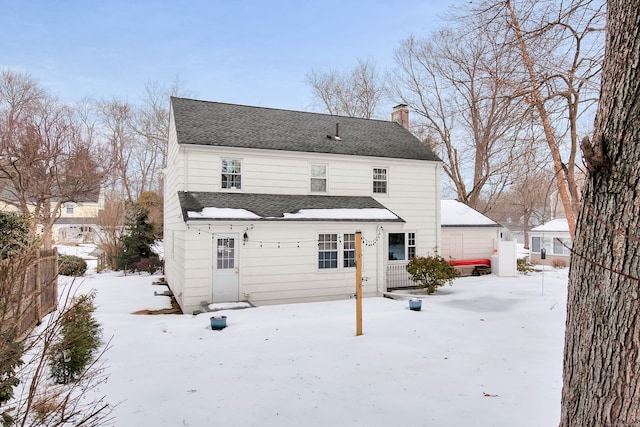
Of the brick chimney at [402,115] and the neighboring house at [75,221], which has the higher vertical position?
the brick chimney at [402,115]

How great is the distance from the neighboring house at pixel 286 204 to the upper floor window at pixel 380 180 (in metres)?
0.04

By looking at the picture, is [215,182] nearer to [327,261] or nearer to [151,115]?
[327,261]

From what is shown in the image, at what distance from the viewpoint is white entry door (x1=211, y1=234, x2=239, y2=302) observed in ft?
39.6

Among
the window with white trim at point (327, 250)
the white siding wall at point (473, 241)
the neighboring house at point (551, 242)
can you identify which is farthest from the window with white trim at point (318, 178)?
the neighboring house at point (551, 242)

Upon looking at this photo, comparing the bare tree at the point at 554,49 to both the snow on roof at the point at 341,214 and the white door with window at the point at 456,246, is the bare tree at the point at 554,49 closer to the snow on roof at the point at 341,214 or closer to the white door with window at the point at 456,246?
the snow on roof at the point at 341,214

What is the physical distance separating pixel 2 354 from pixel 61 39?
75.9 feet

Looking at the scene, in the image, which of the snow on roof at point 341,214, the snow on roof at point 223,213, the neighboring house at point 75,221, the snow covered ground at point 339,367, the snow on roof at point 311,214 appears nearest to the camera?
the snow covered ground at point 339,367

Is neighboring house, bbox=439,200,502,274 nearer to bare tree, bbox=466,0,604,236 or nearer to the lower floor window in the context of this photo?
the lower floor window

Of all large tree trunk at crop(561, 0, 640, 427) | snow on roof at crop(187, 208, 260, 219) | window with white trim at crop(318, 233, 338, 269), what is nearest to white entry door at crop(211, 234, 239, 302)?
snow on roof at crop(187, 208, 260, 219)

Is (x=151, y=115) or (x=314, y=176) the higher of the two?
(x=151, y=115)

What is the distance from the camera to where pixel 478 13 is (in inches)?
258

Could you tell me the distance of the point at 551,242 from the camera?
27.1 metres

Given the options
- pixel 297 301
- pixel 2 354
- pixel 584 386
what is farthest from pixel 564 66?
pixel 2 354

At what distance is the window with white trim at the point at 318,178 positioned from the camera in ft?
49.2
